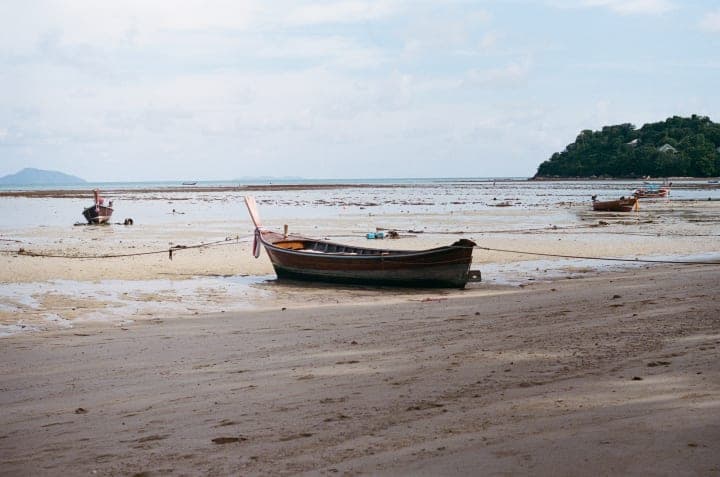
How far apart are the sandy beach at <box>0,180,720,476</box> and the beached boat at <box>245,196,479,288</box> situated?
17.8 inches

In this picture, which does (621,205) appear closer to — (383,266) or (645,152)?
(383,266)

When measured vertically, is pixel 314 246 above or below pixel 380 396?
above

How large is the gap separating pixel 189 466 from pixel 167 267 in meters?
15.0

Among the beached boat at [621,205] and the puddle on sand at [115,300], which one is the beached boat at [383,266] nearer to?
the puddle on sand at [115,300]

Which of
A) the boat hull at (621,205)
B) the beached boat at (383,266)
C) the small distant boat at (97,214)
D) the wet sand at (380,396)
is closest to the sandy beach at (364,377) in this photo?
the wet sand at (380,396)

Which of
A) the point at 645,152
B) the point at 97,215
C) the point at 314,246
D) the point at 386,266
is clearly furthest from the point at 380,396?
the point at 645,152

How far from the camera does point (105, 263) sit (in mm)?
19953

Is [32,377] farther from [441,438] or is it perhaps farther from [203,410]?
[441,438]

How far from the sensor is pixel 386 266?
1572 centimetres

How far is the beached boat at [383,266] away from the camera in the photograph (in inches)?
590

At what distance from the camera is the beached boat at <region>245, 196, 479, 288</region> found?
49.2 ft

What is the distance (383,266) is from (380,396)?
9712 millimetres

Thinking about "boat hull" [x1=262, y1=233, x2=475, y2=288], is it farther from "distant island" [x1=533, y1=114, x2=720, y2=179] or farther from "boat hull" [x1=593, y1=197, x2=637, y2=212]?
"distant island" [x1=533, y1=114, x2=720, y2=179]

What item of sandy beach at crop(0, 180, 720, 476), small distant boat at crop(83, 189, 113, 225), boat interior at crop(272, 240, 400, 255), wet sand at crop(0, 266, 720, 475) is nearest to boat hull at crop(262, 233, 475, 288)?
sandy beach at crop(0, 180, 720, 476)
